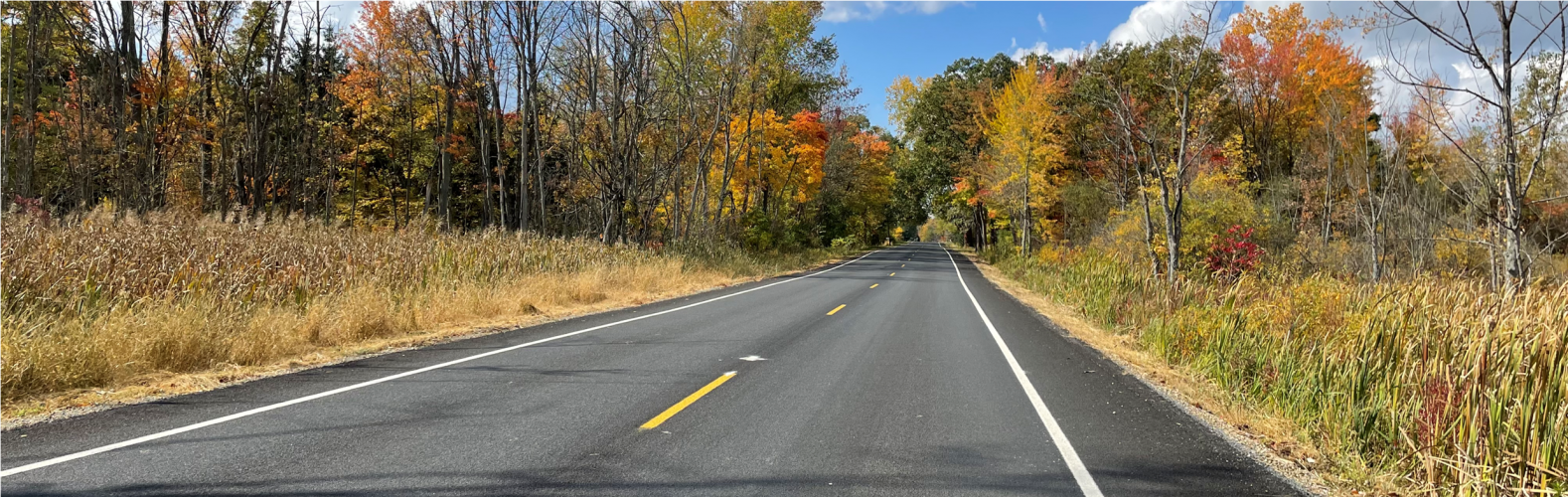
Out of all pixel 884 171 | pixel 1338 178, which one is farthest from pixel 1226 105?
pixel 884 171

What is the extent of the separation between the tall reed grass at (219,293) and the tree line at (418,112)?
11.1 feet

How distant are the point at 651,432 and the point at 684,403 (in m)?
0.93

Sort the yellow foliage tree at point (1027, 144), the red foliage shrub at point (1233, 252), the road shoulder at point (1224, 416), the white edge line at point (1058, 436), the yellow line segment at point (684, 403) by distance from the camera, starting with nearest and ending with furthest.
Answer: the white edge line at point (1058, 436)
the road shoulder at point (1224, 416)
the yellow line segment at point (684, 403)
the red foliage shrub at point (1233, 252)
the yellow foliage tree at point (1027, 144)

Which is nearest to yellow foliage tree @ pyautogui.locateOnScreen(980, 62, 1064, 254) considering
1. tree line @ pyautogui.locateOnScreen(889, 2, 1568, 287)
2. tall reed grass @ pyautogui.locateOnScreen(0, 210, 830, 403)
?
tree line @ pyautogui.locateOnScreen(889, 2, 1568, 287)

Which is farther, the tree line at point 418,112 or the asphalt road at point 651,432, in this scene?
the tree line at point 418,112

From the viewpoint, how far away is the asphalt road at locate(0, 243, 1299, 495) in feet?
13.7

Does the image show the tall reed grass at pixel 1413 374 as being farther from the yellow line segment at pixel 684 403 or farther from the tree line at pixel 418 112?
the tree line at pixel 418 112

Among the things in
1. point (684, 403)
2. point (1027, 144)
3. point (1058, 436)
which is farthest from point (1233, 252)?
point (684, 403)

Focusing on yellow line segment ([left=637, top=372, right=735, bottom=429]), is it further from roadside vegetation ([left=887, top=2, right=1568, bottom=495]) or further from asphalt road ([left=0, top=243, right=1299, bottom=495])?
roadside vegetation ([left=887, top=2, right=1568, bottom=495])

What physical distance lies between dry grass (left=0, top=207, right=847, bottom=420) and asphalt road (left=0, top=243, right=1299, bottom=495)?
3.19 feet

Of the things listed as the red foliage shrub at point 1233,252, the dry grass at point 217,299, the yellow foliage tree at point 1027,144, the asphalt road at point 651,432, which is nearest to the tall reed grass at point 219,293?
the dry grass at point 217,299

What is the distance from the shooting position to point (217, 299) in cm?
886

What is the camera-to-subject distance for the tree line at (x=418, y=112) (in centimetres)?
2230

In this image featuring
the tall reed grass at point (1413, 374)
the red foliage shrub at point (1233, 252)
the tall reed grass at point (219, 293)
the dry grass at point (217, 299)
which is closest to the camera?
the tall reed grass at point (1413, 374)
